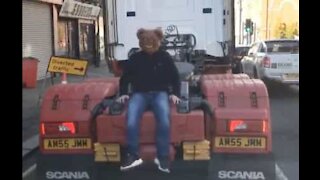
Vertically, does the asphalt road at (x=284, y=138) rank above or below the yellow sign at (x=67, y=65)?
below

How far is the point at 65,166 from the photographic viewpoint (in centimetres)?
495

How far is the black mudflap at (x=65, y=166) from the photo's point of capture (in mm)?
4902

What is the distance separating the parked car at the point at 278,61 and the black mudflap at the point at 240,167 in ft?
28.0

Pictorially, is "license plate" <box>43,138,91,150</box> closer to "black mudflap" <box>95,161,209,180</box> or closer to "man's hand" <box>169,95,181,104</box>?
"black mudflap" <box>95,161,209,180</box>

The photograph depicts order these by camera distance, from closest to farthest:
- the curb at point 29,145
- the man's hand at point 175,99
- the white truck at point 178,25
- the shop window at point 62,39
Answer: the man's hand at point 175,99
the curb at point 29,145
the white truck at point 178,25
the shop window at point 62,39

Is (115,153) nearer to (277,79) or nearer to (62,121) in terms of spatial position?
(62,121)

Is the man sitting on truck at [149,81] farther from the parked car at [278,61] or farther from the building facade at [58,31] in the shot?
the building facade at [58,31]

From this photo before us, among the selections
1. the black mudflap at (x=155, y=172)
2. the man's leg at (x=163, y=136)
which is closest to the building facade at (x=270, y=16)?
the black mudflap at (x=155, y=172)

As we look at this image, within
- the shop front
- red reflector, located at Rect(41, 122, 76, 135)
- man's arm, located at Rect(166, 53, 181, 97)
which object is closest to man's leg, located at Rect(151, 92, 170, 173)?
man's arm, located at Rect(166, 53, 181, 97)

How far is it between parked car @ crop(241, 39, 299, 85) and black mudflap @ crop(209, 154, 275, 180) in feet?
28.0

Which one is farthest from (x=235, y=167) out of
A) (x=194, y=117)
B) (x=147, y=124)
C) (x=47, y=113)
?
(x=47, y=113)
